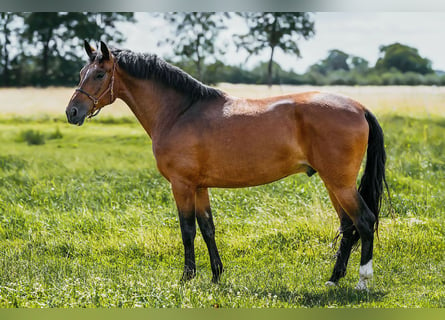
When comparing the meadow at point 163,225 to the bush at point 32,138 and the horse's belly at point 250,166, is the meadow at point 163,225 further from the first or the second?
the horse's belly at point 250,166

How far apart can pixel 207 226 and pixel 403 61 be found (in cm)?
865

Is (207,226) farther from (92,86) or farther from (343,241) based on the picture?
(92,86)

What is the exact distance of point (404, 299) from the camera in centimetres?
492

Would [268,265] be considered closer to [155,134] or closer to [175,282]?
[175,282]

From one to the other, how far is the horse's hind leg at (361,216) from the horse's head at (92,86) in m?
2.51

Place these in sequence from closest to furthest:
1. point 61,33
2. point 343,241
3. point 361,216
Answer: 1. point 361,216
2. point 343,241
3. point 61,33

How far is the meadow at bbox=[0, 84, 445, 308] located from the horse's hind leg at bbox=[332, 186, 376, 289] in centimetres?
35

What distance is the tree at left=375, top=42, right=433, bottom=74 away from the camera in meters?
11.9

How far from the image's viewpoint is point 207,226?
5.36 metres

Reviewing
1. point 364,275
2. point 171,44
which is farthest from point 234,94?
point 364,275

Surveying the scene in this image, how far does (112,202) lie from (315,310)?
4376 millimetres

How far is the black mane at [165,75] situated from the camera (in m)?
5.31

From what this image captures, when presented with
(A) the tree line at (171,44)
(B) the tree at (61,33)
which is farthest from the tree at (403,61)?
(B) the tree at (61,33)

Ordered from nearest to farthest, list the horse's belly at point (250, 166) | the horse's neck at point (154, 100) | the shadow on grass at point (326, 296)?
1. the shadow on grass at point (326, 296)
2. the horse's belly at point (250, 166)
3. the horse's neck at point (154, 100)
